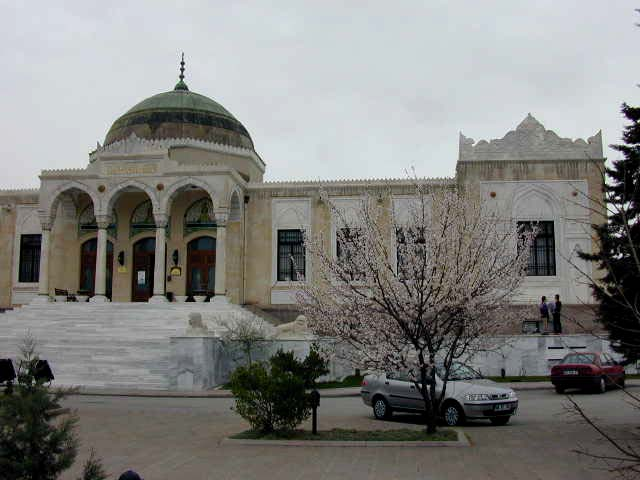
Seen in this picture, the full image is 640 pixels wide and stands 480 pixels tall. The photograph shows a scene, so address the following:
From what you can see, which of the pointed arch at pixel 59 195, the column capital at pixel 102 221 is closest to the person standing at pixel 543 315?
the column capital at pixel 102 221

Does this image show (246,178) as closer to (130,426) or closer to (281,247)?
(281,247)

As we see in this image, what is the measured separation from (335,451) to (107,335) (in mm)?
16160

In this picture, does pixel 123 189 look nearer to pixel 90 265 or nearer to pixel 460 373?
pixel 90 265

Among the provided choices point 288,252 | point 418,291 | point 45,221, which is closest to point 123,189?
point 45,221

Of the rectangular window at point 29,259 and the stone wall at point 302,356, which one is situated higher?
the rectangular window at point 29,259

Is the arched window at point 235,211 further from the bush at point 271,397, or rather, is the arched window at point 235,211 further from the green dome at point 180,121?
the bush at point 271,397

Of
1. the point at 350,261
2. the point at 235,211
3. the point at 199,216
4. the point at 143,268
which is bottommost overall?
the point at 350,261

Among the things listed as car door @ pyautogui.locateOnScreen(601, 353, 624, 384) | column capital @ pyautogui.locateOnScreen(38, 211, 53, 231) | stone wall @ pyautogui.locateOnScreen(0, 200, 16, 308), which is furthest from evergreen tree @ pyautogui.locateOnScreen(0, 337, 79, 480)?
stone wall @ pyautogui.locateOnScreen(0, 200, 16, 308)

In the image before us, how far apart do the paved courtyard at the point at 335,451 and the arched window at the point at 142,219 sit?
1623 centimetres

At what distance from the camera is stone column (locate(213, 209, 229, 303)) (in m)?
29.3

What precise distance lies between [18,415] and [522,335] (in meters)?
20.9

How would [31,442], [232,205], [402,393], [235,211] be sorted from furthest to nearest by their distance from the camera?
[235,211] → [232,205] → [402,393] → [31,442]

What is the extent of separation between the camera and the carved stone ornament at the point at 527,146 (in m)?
30.0

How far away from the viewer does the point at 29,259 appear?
1307 inches
